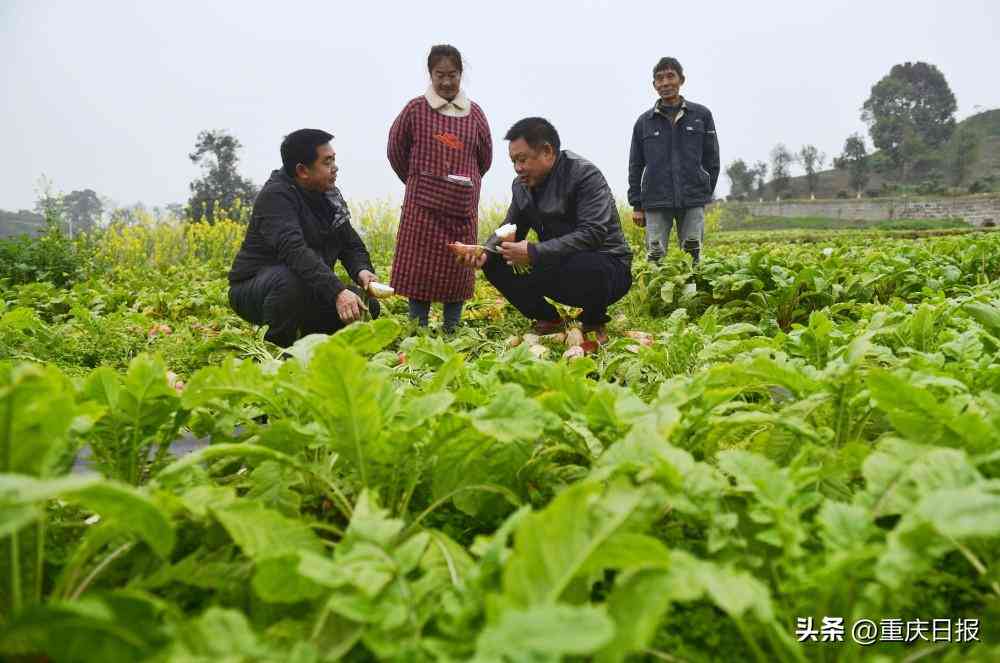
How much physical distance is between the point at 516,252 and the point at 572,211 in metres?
0.46

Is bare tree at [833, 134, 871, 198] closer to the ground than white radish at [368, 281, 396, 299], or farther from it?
farther from it

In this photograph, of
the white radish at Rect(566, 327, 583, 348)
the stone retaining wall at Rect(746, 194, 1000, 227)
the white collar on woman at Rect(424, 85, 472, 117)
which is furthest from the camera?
the stone retaining wall at Rect(746, 194, 1000, 227)

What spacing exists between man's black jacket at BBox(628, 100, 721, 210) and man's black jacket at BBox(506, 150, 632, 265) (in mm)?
1958

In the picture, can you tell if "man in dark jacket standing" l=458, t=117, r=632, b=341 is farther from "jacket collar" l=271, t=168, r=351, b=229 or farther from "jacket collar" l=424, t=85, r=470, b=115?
"jacket collar" l=271, t=168, r=351, b=229

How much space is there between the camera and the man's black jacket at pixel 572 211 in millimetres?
3771

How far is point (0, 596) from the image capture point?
889 mm

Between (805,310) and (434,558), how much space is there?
3816 millimetres

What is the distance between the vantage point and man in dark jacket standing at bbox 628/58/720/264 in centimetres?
575

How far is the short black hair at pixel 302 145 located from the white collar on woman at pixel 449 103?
76cm

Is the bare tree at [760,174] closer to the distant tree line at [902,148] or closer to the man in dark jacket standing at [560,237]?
the distant tree line at [902,148]

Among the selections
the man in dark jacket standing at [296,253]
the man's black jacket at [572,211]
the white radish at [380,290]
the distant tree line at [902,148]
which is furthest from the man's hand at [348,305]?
the distant tree line at [902,148]

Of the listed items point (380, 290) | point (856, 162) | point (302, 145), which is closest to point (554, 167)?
point (380, 290)

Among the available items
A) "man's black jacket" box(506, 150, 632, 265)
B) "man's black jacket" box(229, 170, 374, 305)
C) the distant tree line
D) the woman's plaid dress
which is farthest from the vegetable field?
the distant tree line

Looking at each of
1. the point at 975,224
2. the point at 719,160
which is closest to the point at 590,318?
the point at 719,160
